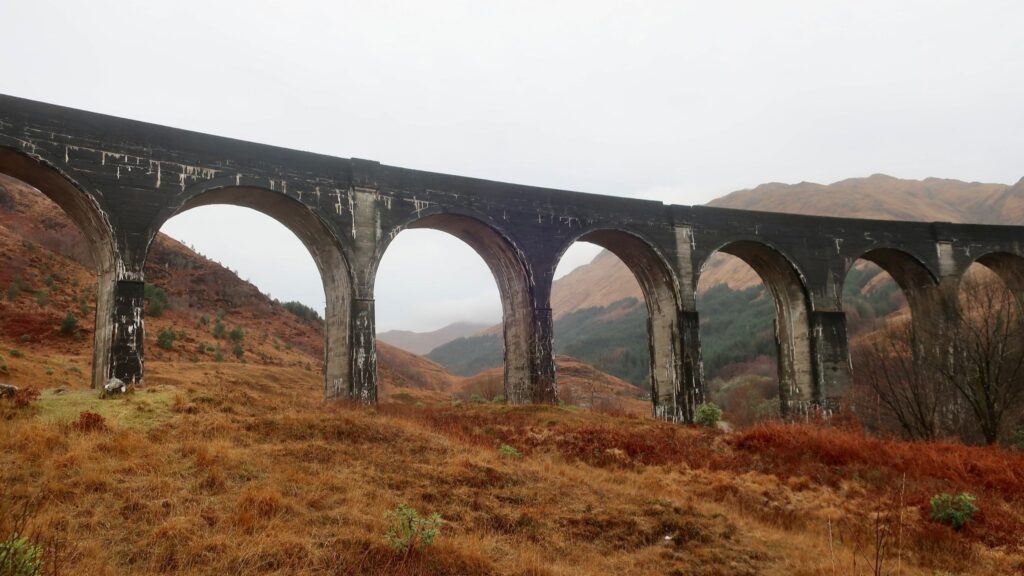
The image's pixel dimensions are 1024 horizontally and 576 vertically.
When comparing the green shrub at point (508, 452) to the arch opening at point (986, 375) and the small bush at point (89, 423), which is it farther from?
the arch opening at point (986, 375)

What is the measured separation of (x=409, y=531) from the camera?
22.6 ft

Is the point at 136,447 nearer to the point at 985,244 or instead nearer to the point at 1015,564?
the point at 1015,564

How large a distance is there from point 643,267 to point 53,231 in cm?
3431

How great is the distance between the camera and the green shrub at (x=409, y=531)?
A: 6.69 metres

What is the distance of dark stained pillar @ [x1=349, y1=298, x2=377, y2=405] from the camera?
1617 centimetres

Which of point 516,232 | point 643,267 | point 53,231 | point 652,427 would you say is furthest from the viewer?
point 53,231

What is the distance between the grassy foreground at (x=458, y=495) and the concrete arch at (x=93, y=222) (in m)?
1.91

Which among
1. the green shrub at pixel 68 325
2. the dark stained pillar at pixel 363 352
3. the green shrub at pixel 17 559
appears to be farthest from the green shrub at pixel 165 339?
the green shrub at pixel 17 559

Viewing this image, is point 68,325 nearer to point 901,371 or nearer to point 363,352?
point 363,352

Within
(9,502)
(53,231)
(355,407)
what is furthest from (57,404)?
(53,231)

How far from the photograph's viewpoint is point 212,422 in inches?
413

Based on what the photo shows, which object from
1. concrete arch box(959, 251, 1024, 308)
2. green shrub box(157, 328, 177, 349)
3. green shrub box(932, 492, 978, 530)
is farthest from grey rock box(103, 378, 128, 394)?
concrete arch box(959, 251, 1024, 308)

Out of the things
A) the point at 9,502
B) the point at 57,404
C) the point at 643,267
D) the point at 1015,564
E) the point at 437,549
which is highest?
the point at 643,267

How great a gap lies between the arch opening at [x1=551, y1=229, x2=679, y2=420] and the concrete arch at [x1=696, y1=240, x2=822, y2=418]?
8.14 ft
